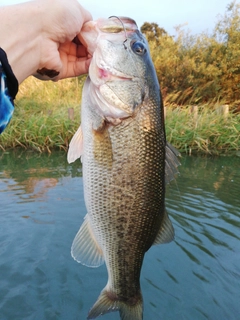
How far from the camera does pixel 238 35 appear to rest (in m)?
17.5

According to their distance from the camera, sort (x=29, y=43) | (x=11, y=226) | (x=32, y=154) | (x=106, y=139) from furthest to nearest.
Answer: (x=32, y=154), (x=11, y=226), (x=29, y=43), (x=106, y=139)

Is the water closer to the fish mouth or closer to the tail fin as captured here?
the tail fin

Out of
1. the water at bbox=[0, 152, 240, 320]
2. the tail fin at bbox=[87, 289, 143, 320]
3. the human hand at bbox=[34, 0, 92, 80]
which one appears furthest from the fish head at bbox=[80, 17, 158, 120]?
the water at bbox=[0, 152, 240, 320]

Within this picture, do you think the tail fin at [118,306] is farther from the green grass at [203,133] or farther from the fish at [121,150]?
the green grass at [203,133]

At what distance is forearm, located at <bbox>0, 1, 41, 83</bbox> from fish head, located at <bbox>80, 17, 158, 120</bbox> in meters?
0.36

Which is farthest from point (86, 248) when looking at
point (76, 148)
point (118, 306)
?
point (76, 148)

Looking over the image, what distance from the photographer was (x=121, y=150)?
1737mm

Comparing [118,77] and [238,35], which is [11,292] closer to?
[118,77]

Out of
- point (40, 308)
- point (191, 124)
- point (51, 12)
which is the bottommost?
point (40, 308)

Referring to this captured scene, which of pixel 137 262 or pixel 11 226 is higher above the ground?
pixel 137 262

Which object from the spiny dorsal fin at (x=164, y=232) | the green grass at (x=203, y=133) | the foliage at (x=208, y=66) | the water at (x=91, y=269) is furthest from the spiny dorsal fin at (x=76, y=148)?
the foliage at (x=208, y=66)

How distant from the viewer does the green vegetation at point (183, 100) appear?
962cm

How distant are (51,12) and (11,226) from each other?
126 inches

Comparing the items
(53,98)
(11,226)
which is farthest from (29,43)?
(53,98)
